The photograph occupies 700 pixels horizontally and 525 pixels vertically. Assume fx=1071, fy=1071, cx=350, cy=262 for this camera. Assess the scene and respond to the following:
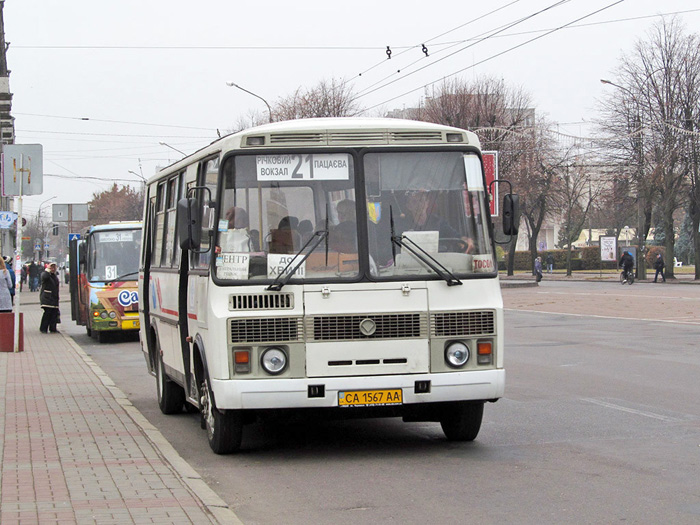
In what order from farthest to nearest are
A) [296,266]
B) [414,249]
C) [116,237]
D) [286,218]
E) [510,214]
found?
[116,237], [510,214], [414,249], [286,218], [296,266]

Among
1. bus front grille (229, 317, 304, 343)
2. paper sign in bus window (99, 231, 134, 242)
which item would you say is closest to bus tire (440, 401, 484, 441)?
bus front grille (229, 317, 304, 343)

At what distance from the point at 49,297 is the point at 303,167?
1884cm

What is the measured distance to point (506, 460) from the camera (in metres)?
8.31

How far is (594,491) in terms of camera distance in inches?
279

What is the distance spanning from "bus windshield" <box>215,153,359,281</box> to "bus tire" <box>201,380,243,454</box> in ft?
3.68

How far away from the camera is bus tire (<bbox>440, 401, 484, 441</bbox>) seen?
8930 millimetres

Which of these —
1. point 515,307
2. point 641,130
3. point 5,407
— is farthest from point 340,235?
point 641,130

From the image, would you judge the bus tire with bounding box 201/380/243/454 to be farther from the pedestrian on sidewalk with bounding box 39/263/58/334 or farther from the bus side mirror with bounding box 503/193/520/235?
the pedestrian on sidewalk with bounding box 39/263/58/334

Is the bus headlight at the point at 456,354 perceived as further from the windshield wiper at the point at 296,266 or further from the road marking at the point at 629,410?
the road marking at the point at 629,410

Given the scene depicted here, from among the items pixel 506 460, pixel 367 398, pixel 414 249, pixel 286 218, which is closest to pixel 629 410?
pixel 506 460

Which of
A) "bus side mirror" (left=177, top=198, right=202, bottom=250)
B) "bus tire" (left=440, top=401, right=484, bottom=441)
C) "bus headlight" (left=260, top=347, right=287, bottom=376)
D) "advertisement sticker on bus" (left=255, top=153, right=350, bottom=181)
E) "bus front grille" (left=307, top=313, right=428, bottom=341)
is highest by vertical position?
"advertisement sticker on bus" (left=255, top=153, right=350, bottom=181)

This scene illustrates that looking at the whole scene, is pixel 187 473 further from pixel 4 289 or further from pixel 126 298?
pixel 126 298

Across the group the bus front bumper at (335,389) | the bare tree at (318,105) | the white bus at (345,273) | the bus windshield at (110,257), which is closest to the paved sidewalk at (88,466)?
the bus front bumper at (335,389)

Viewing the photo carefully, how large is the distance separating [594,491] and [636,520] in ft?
2.81
